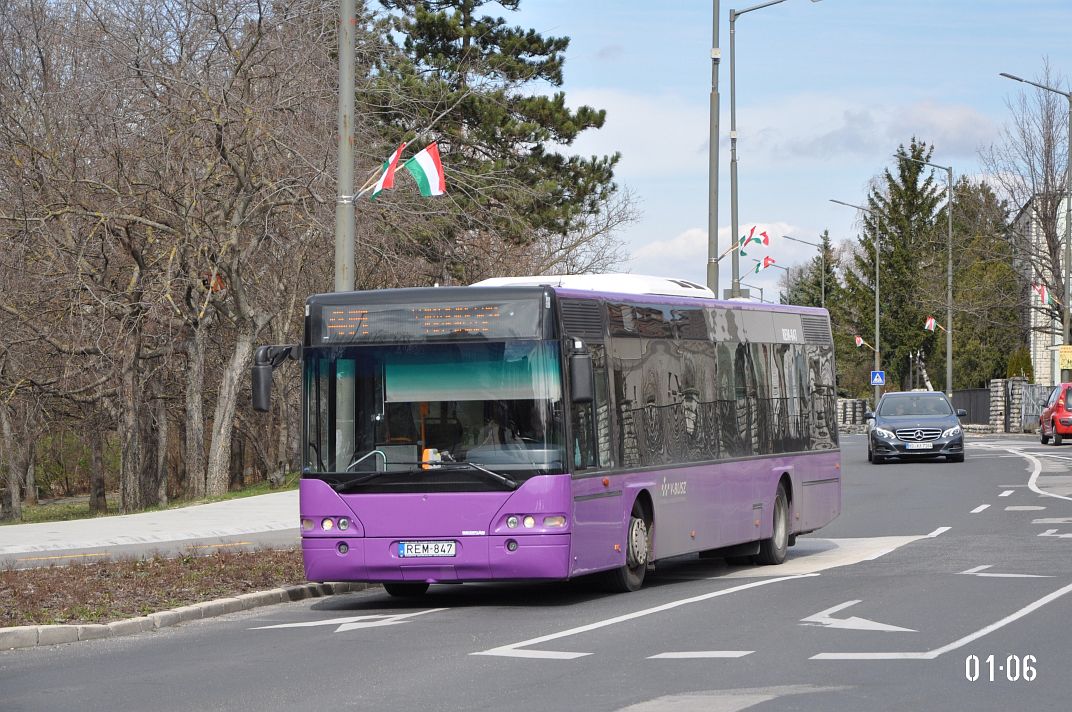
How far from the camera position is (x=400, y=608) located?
14.6 meters

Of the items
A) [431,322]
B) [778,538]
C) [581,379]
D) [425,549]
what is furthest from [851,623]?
[778,538]

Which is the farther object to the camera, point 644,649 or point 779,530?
point 779,530

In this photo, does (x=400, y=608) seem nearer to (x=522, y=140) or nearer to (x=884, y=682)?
(x=884, y=682)

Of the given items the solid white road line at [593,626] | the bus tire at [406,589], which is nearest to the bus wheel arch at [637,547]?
the solid white road line at [593,626]

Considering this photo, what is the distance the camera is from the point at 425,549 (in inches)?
549

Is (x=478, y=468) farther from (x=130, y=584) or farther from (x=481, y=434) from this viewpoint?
(x=130, y=584)

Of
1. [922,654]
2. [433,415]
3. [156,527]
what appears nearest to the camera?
[922,654]

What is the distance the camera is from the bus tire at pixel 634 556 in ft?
49.3

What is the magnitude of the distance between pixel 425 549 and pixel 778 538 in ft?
18.5

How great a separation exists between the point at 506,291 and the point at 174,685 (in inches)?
208

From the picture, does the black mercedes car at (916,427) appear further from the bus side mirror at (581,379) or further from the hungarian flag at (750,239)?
the bus side mirror at (581,379)

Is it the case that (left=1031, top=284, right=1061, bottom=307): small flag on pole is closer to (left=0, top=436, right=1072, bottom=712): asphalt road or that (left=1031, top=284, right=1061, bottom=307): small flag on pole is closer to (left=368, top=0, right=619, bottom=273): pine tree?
(left=368, top=0, right=619, bottom=273): pine tree

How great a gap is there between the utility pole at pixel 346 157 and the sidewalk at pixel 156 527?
4824 mm

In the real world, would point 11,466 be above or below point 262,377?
below
